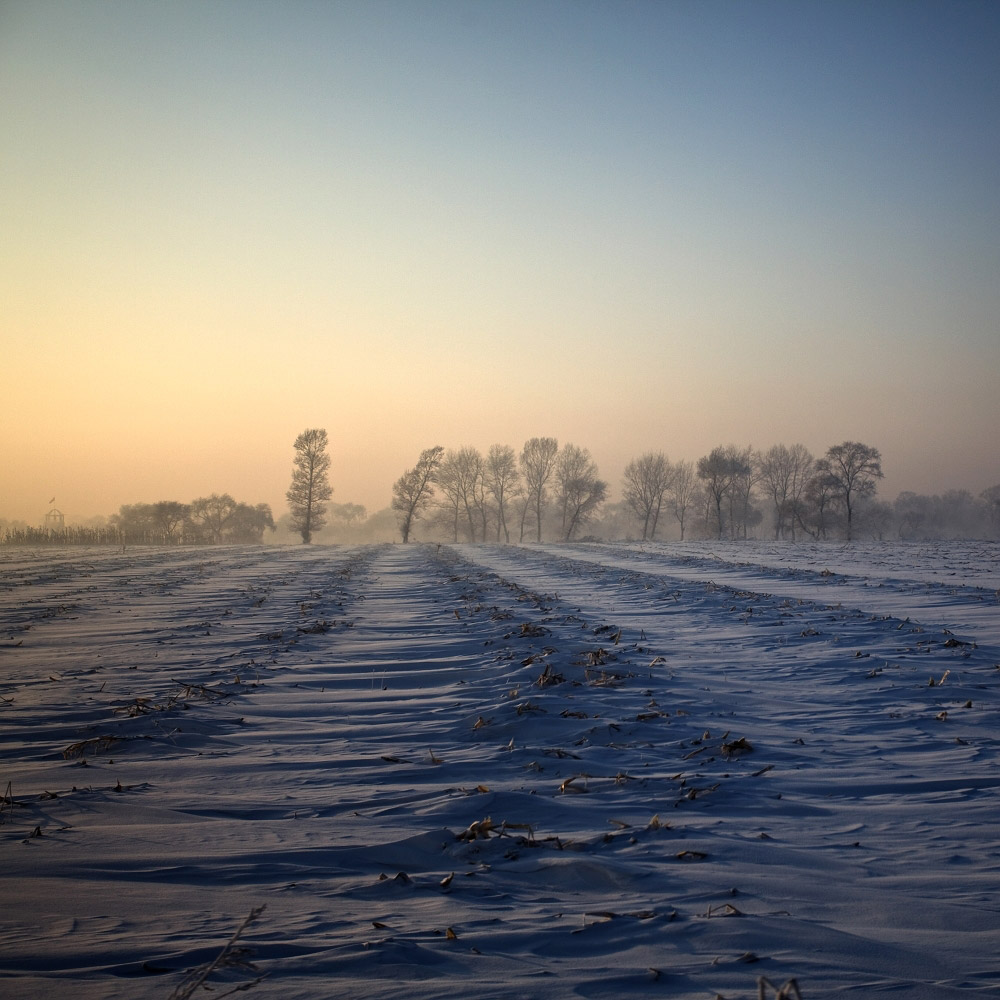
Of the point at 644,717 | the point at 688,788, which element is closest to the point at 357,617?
the point at 644,717

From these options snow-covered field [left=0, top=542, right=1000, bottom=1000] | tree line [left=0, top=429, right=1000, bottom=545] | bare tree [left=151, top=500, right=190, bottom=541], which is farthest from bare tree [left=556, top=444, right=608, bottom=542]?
snow-covered field [left=0, top=542, right=1000, bottom=1000]

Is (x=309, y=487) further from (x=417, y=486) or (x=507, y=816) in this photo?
(x=507, y=816)

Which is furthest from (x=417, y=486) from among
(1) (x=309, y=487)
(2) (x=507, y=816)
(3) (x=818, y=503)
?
(2) (x=507, y=816)

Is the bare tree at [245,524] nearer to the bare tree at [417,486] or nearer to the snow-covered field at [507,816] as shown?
the bare tree at [417,486]

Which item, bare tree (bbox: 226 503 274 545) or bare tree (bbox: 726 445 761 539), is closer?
bare tree (bbox: 726 445 761 539)

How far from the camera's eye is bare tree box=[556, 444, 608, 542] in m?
94.1

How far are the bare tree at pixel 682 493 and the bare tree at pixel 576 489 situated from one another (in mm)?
21578

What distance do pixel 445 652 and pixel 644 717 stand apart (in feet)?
13.3

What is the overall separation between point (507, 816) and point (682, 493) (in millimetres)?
118954

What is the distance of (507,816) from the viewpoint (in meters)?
4.12

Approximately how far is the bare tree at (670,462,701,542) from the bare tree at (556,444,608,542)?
21.6 metres

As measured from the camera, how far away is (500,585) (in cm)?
2005

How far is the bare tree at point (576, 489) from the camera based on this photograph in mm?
94062

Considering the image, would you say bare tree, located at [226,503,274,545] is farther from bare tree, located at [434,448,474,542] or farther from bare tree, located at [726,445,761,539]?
bare tree, located at [726,445,761,539]
